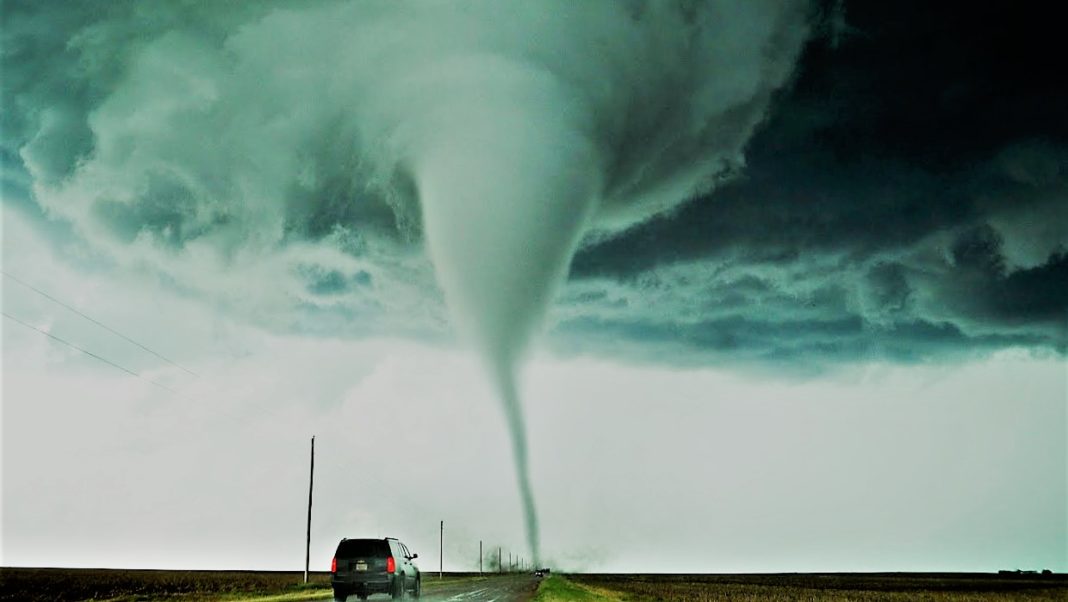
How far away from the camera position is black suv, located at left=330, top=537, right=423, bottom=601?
1294 inches

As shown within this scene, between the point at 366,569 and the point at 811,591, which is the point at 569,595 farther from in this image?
the point at 811,591

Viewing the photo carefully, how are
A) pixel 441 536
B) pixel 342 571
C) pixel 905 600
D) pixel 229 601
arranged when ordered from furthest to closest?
pixel 441 536, pixel 905 600, pixel 229 601, pixel 342 571

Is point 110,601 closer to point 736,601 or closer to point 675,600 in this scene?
point 675,600

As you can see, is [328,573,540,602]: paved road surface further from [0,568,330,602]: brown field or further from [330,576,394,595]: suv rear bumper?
[0,568,330,602]: brown field

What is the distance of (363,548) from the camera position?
33.7m

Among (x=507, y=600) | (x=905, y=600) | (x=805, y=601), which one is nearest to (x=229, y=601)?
(x=507, y=600)

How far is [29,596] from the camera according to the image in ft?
148

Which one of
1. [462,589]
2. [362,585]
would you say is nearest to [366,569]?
[362,585]

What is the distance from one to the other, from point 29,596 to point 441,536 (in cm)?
7764

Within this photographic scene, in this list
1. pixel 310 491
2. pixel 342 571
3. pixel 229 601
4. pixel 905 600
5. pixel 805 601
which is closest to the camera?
pixel 342 571

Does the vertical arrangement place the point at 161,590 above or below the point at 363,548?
below

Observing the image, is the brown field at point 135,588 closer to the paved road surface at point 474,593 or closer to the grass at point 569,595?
the paved road surface at point 474,593

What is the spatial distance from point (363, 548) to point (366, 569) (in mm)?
948

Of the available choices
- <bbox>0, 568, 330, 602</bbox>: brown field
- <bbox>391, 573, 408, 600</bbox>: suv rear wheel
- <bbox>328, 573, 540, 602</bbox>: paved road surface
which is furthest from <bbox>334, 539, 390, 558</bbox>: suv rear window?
<bbox>0, 568, 330, 602</bbox>: brown field
